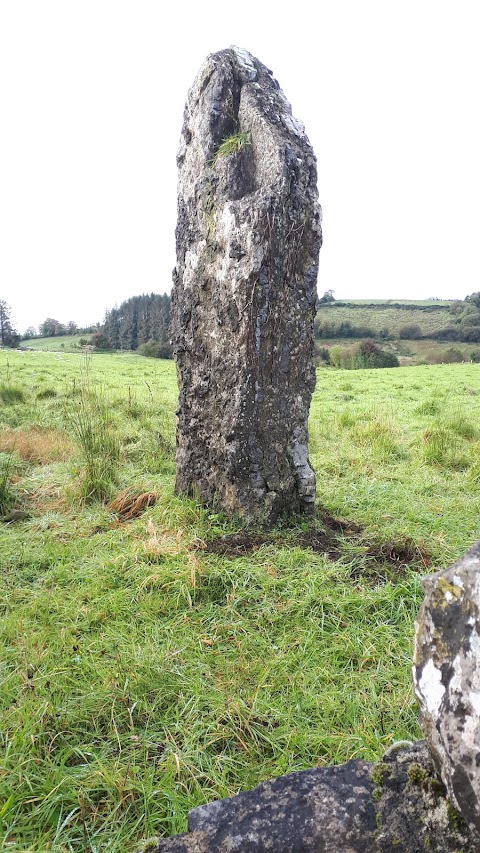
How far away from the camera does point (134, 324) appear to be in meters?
53.2

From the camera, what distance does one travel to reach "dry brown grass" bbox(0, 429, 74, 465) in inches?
257

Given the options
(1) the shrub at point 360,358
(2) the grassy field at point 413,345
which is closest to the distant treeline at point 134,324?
(2) the grassy field at point 413,345

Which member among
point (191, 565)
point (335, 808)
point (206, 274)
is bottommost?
point (191, 565)

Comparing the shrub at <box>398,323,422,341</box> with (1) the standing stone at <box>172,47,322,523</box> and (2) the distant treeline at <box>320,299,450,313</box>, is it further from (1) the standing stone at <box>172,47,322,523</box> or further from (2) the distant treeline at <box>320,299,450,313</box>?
(1) the standing stone at <box>172,47,322,523</box>

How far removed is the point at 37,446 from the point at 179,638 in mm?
4470

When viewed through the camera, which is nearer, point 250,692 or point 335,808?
point 335,808

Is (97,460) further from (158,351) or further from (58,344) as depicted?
(58,344)

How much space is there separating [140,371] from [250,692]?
60.2ft

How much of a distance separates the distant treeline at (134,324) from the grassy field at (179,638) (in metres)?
39.9

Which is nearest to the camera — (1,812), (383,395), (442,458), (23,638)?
(1,812)

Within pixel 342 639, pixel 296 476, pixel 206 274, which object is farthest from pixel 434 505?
pixel 206 274

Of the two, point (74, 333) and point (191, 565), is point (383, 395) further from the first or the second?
point (74, 333)

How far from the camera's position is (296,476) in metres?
4.38

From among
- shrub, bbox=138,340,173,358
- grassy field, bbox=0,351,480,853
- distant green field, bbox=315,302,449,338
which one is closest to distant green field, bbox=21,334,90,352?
shrub, bbox=138,340,173,358
